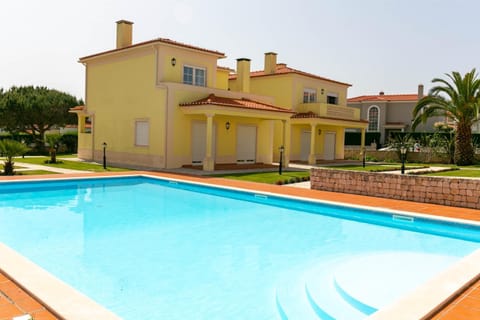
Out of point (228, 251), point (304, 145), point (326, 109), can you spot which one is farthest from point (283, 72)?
point (228, 251)

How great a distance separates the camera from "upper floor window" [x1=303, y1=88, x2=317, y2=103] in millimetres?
33197

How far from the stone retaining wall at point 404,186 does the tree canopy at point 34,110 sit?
32.0 meters

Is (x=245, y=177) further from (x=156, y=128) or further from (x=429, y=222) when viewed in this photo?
(x=429, y=222)

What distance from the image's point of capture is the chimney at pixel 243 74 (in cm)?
2917

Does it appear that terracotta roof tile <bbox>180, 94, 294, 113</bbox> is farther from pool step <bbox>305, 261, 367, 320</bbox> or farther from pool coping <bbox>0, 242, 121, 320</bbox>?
pool coping <bbox>0, 242, 121, 320</bbox>

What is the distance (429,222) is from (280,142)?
865 inches

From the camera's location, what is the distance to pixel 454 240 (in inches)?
360

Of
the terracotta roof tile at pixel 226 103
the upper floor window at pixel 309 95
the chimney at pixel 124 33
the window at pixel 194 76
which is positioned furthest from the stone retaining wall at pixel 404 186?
the upper floor window at pixel 309 95

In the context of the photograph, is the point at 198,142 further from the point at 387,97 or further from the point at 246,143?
the point at 387,97

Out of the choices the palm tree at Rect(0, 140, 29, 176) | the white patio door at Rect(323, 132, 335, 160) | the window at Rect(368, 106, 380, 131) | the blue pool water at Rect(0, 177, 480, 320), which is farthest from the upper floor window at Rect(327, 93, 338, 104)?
the palm tree at Rect(0, 140, 29, 176)

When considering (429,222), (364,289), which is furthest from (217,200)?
(364,289)

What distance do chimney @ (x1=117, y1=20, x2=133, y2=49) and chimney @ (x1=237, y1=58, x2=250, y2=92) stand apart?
745cm

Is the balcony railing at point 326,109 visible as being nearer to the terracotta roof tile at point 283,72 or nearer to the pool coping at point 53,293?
the terracotta roof tile at point 283,72

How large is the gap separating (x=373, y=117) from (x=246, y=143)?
33620 mm
